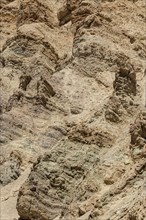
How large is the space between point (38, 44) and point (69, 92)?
15.4ft

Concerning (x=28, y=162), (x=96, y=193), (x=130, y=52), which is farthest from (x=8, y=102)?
(x=96, y=193)

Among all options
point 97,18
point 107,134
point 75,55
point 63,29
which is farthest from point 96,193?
point 63,29

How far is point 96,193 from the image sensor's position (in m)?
10.9

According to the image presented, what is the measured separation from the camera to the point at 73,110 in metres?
19.8

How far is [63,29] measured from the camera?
26.7 m

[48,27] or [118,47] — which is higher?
[118,47]

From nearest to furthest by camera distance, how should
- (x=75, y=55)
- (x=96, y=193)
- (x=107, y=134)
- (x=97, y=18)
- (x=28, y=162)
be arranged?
(x=96, y=193), (x=107, y=134), (x=28, y=162), (x=75, y=55), (x=97, y=18)

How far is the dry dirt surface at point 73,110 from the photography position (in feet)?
37.9

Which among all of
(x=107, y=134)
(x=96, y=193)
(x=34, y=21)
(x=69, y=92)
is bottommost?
(x=34, y=21)

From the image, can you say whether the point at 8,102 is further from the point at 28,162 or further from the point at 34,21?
the point at 34,21

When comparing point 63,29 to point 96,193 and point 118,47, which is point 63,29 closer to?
point 118,47

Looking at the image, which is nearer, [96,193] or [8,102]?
[96,193]

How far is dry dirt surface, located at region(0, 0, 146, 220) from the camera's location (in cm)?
1154

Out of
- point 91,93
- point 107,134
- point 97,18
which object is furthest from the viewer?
point 97,18
